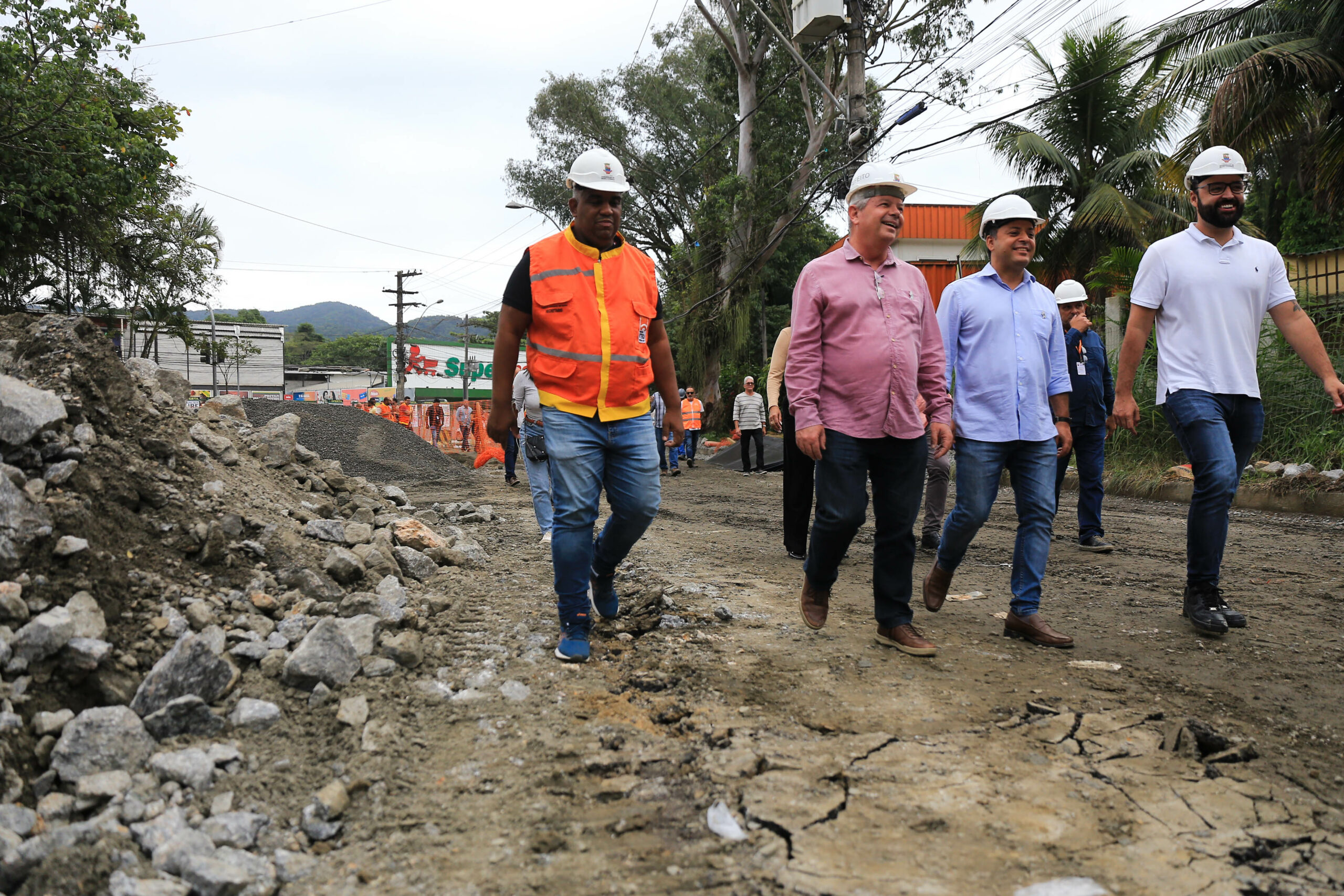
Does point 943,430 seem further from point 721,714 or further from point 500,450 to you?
point 500,450

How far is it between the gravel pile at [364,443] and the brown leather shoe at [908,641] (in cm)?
1099

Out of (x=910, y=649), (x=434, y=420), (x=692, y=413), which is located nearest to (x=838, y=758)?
(x=910, y=649)

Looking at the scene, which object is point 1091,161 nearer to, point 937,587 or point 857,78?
point 857,78

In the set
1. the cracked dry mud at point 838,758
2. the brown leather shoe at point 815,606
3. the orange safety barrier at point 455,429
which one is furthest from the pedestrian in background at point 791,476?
the orange safety barrier at point 455,429

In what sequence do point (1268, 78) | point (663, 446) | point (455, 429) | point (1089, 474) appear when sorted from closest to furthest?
point (1089, 474), point (1268, 78), point (663, 446), point (455, 429)

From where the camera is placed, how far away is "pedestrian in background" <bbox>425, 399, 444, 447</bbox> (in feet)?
93.2

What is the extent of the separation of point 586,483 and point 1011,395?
1.77m

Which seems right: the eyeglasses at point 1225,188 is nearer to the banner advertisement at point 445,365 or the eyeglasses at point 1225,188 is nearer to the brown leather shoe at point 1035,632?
the brown leather shoe at point 1035,632

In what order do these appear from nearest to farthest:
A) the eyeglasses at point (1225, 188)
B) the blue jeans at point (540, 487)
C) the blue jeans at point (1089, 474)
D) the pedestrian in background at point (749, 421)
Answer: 1. the eyeglasses at point (1225, 188)
2. the blue jeans at point (1089, 474)
3. the blue jeans at point (540, 487)
4. the pedestrian in background at point (749, 421)

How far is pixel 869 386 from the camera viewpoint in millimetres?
3404

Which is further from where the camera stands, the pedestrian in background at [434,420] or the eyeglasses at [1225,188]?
the pedestrian in background at [434,420]

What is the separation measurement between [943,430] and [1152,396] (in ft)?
28.5

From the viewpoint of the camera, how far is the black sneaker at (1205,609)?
3.79 meters

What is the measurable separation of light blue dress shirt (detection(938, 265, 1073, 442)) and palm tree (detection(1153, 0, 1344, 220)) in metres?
8.92
